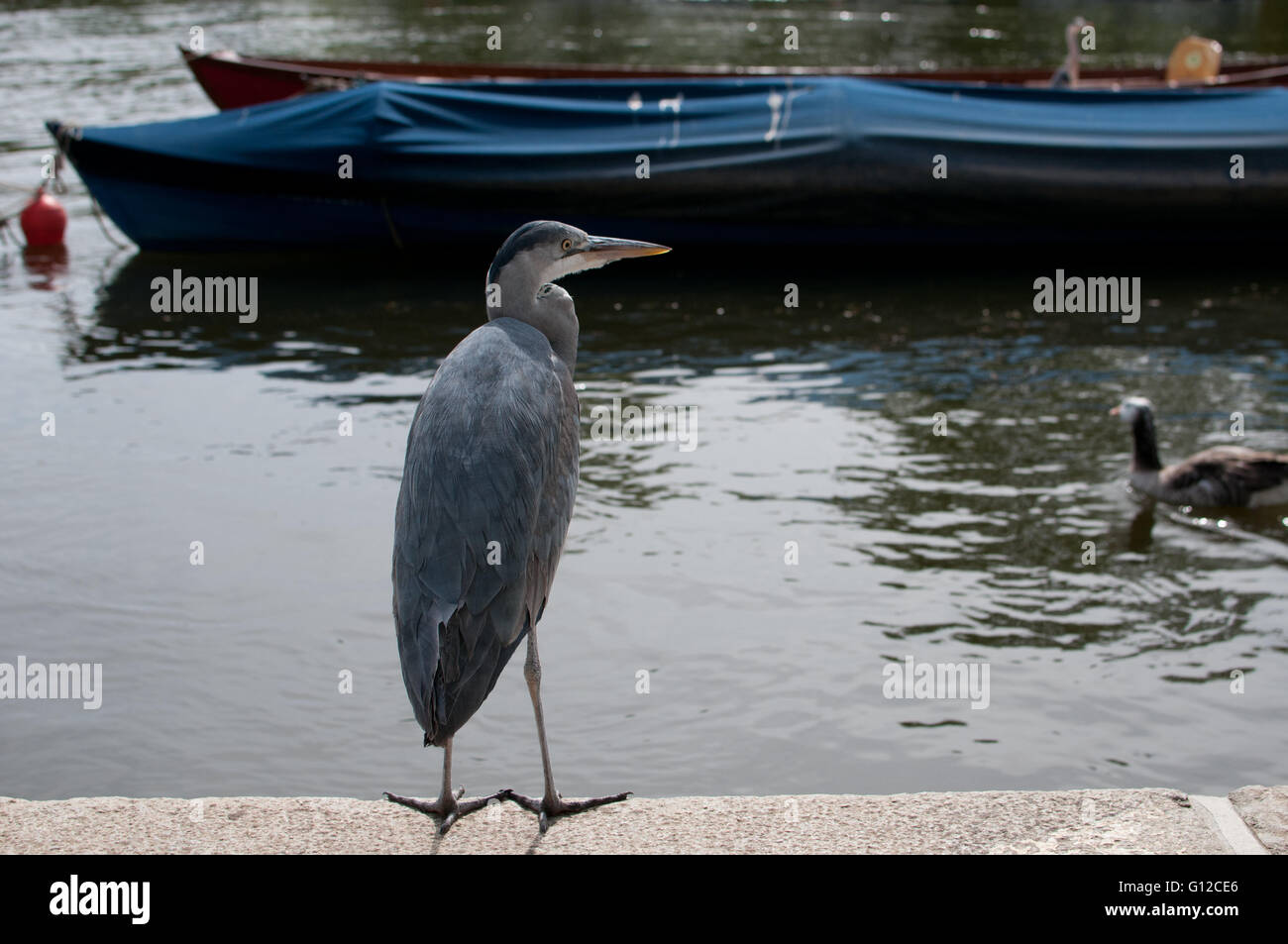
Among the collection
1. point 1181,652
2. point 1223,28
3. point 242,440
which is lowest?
point 1181,652

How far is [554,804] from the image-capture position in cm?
447

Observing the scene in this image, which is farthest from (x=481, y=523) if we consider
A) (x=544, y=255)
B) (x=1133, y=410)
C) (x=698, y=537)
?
(x=1133, y=410)

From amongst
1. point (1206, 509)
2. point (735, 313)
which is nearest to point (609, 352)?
point (735, 313)

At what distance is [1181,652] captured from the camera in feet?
25.8

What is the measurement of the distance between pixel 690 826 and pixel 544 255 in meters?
2.12

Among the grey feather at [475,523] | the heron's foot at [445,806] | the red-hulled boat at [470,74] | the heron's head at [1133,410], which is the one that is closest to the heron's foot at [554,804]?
the heron's foot at [445,806]

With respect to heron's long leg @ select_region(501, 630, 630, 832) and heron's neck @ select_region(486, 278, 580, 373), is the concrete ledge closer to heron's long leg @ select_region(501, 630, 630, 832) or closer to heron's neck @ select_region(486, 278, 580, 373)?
heron's long leg @ select_region(501, 630, 630, 832)

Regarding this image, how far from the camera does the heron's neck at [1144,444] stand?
10016 millimetres

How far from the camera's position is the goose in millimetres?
9680

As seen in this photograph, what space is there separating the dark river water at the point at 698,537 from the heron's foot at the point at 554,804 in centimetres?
191

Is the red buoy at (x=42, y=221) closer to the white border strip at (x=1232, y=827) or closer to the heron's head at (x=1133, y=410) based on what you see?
the heron's head at (x=1133, y=410)

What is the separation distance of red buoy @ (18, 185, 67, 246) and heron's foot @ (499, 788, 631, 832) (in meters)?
14.9
